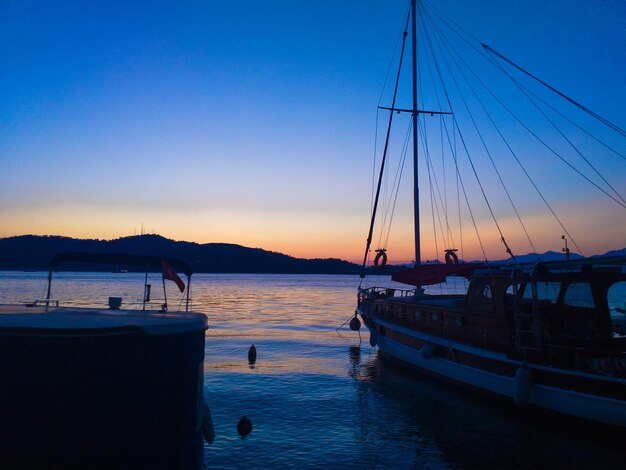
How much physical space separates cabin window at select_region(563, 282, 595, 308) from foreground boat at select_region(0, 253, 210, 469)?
1536 centimetres

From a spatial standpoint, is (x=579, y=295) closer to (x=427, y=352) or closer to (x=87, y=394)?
(x=427, y=352)

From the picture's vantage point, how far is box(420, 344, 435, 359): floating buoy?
20.1 m

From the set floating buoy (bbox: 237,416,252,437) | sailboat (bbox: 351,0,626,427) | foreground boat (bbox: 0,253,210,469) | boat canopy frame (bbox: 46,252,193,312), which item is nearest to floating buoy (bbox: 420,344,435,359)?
sailboat (bbox: 351,0,626,427)

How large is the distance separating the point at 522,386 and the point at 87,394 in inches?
534

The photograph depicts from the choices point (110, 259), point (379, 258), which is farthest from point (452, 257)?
point (110, 259)

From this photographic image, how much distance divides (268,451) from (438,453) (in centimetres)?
500

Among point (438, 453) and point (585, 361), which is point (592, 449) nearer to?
point (585, 361)

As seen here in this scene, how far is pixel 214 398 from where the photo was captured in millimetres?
18328

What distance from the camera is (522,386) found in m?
14.8

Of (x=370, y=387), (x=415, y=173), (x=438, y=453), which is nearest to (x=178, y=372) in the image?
(x=438, y=453)

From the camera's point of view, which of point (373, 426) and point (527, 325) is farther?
point (527, 325)

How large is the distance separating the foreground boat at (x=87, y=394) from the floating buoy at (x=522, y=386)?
12.1m

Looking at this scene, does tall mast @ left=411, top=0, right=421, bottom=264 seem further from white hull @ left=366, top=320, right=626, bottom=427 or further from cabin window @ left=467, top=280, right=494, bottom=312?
cabin window @ left=467, top=280, right=494, bottom=312

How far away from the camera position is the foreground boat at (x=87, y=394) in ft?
21.7
